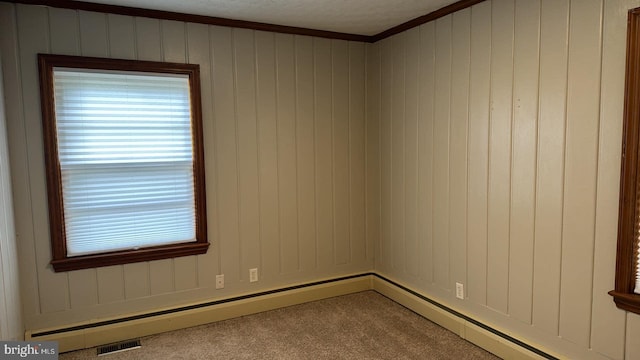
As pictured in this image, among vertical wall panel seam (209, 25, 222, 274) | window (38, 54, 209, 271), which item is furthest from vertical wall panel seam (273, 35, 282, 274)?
window (38, 54, 209, 271)

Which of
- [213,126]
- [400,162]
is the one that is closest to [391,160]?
[400,162]

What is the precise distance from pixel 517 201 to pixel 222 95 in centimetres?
237

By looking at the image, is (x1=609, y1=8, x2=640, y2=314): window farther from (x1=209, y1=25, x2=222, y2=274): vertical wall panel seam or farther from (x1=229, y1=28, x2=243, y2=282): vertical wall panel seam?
(x1=209, y1=25, x2=222, y2=274): vertical wall panel seam

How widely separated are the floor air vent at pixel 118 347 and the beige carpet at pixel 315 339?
0.15 feet

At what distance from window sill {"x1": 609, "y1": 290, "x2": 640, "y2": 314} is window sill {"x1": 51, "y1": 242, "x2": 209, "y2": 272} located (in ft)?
9.10

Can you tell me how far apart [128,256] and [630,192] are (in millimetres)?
3254

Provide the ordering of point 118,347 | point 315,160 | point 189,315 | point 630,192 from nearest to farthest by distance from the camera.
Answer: point 630,192, point 118,347, point 189,315, point 315,160

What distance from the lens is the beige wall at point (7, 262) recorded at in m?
2.45

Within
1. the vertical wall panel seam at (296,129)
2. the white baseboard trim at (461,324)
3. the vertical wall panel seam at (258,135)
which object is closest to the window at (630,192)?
the white baseboard trim at (461,324)

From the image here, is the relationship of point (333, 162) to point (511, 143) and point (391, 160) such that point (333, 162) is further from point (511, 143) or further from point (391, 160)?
point (511, 143)

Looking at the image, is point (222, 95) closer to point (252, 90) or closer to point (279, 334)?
point (252, 90)

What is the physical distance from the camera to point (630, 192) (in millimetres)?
2047

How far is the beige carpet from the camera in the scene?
9.39 feet

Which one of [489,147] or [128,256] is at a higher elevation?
[489,147]
